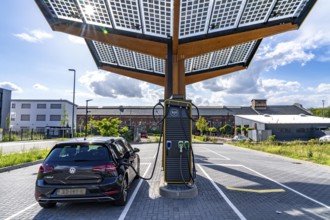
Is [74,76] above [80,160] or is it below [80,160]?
above

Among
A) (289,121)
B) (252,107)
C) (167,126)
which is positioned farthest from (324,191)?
(252,107)

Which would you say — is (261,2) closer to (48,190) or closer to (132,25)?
(132,25)

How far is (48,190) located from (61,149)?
0.93 meters

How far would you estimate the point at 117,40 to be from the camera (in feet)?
36.5

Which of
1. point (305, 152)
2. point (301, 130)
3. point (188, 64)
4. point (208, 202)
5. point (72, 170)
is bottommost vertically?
point (208, 202)

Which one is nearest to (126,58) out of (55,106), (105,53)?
(105,53)

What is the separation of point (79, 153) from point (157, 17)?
6061 mm

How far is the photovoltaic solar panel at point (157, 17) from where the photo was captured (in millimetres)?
9078

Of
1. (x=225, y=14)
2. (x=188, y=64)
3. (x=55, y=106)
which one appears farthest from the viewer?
(x=55, y=106)

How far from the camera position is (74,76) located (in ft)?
108

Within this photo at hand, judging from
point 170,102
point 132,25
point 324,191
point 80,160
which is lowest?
point 324,191

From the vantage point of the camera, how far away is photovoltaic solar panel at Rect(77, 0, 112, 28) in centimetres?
927

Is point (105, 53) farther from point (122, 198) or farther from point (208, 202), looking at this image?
point (208, 202)

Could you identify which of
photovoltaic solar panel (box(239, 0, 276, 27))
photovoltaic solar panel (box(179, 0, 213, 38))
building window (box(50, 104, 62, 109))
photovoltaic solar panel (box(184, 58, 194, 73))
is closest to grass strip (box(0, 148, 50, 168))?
photovoltaic solar panel (box(179, 0, 213, 38))
